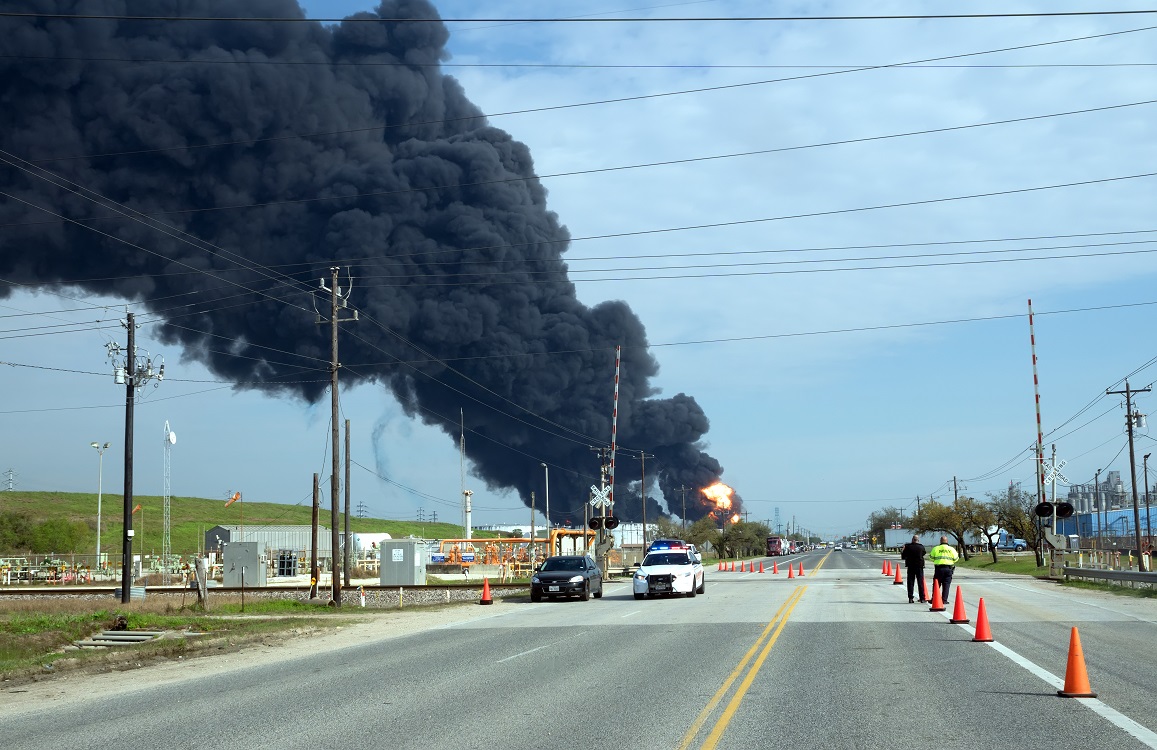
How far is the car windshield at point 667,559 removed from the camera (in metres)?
35.6

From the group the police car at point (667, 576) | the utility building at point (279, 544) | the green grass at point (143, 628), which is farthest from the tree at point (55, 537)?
the police car at point (667, 576)

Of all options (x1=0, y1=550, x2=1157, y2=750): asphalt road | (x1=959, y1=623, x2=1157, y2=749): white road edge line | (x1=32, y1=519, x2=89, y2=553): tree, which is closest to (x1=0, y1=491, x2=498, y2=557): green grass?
(x1=32, y1=519, x2=89, y2=553): tree

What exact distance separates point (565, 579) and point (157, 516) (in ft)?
351

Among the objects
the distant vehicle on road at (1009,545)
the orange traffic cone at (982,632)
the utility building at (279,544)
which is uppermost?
the orange traffic cone at (982,632)

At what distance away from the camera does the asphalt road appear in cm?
952

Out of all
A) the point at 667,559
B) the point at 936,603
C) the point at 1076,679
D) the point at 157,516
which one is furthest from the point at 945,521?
the point at 157,516

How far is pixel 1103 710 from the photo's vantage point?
10.5 meters

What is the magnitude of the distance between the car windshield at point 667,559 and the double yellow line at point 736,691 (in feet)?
42.2

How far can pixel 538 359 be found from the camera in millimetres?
112438

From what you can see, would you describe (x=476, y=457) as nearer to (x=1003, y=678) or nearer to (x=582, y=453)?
(x=582, y=453)

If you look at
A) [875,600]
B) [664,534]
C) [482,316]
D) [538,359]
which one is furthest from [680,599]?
[664,534]

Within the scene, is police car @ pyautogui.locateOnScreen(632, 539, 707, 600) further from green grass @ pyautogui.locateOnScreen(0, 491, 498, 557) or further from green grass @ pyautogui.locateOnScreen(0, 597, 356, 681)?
green grass @ pyautogui.locateOnScreen(0, 491, 498, 557)

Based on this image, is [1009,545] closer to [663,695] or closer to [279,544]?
[279,544]

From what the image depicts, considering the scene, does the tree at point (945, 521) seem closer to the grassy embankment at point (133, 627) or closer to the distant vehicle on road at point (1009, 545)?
the distant vehicle on road at point (1009, 545)
